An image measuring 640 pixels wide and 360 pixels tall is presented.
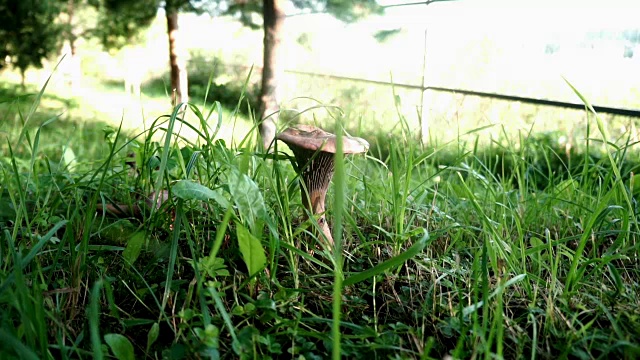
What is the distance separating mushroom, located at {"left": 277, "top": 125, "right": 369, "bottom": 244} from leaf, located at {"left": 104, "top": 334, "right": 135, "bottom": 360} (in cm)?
44

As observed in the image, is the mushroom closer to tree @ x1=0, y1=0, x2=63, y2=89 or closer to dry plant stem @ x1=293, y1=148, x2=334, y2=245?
dry plant stem @ x1=293, y1=148, x2=334, y2=245

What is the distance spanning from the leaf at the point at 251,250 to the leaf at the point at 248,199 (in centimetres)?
6

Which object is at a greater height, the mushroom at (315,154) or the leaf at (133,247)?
the mushroom at (315,154)

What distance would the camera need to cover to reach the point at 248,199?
102 cm

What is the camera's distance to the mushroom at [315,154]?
110 centimetres

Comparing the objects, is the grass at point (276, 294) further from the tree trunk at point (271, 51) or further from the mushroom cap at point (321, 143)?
the tree trunk at point (271, 51)

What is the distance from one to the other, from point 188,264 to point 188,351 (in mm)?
340

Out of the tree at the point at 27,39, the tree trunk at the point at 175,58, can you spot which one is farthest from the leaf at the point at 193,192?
the tree at the point at 27,39

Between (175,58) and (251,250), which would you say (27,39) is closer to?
(175,58)

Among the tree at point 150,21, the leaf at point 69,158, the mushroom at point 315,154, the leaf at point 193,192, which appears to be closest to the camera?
the leaf at point 193,192

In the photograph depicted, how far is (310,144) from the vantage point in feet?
3.60

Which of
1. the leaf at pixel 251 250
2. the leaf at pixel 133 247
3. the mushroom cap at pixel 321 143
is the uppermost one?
the mushroom cap at pixel 321 143

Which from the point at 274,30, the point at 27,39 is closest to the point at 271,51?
the point at 274,30

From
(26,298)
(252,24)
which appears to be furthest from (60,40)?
(26,298)
